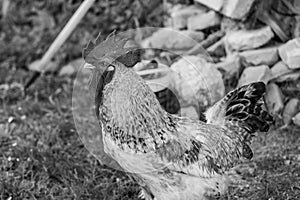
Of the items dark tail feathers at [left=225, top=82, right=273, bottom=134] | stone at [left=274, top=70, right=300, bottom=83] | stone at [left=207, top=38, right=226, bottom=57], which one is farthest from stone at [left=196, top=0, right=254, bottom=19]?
dark tail feathers at [left=225, top=82, right=273, bottom=134]

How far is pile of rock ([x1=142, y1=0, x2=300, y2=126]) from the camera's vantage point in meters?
4.13

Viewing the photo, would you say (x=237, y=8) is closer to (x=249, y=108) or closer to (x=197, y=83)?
(x=197, y=83)

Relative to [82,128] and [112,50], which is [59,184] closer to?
[82,128]

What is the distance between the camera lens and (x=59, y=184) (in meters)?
3.70

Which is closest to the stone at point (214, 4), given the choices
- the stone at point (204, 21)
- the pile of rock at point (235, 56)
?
the pile of rock at point (235, 56)

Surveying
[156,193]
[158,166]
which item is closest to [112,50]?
[158,166]

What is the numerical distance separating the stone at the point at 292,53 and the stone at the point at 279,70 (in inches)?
1.8

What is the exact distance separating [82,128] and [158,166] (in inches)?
68.5

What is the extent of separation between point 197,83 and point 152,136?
147 cm

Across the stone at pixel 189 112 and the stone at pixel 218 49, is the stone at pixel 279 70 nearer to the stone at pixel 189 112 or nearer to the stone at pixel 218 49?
the stone at pixel 218 49

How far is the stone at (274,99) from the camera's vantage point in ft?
13.8

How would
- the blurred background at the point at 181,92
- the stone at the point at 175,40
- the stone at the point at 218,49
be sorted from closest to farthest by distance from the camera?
1. the blurred background at the point at 181,92
2. the stone at the point at 218,49
3. the stone at the point at 175,40

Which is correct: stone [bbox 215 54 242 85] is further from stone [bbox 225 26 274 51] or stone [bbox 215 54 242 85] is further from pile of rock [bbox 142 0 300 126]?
stone [bbox 225 26 274 51]

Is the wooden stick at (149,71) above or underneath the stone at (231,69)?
above
